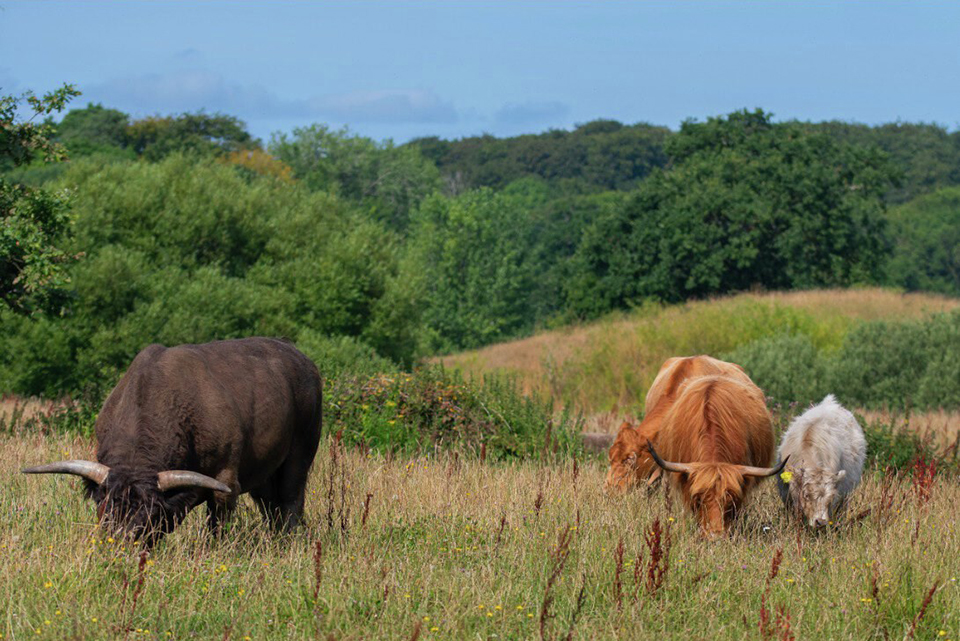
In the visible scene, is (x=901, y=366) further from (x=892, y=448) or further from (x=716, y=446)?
(x=716, y=446)

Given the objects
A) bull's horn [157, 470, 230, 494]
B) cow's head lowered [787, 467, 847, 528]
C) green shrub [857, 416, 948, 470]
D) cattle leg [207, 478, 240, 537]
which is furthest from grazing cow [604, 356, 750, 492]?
bull's horn [157, 470, 230, 494]

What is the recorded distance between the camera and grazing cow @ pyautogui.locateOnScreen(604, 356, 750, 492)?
9.50m

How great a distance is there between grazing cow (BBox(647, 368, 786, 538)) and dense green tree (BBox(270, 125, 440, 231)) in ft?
205

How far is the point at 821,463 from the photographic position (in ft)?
27.4

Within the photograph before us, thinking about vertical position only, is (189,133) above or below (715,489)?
above

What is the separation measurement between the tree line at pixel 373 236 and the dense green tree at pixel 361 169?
0.17m

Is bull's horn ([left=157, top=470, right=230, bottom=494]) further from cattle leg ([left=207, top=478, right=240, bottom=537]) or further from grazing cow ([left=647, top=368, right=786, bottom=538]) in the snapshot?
grazing cow ([left=647, top=368, right=786, bottom=538])

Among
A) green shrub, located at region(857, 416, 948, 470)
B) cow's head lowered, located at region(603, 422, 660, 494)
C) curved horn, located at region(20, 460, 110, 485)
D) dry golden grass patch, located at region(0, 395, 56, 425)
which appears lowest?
green shrub, located at region(857, 416, 948, 470)

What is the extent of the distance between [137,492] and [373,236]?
A: 29.0 meters

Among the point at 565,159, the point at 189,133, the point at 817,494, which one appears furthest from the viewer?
the point at 565,159

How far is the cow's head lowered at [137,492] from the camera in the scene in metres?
6.34

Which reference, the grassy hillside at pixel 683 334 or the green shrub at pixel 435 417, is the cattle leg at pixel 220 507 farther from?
the grassy hillside at pixel 683 334

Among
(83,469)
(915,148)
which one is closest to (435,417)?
(83,469)

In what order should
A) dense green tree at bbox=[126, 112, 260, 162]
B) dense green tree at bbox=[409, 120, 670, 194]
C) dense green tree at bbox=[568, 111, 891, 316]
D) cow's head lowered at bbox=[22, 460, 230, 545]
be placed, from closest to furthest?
1. cow's head lowered at bbox=[22, 460, 230, 545]
2. dense green tree at bbox=[568, 111, 891, 316]
3. dense green tree at bbox=[126, 112, 260, 162]
4. dense green tree at bbox=[409, 120, 670, 194]
